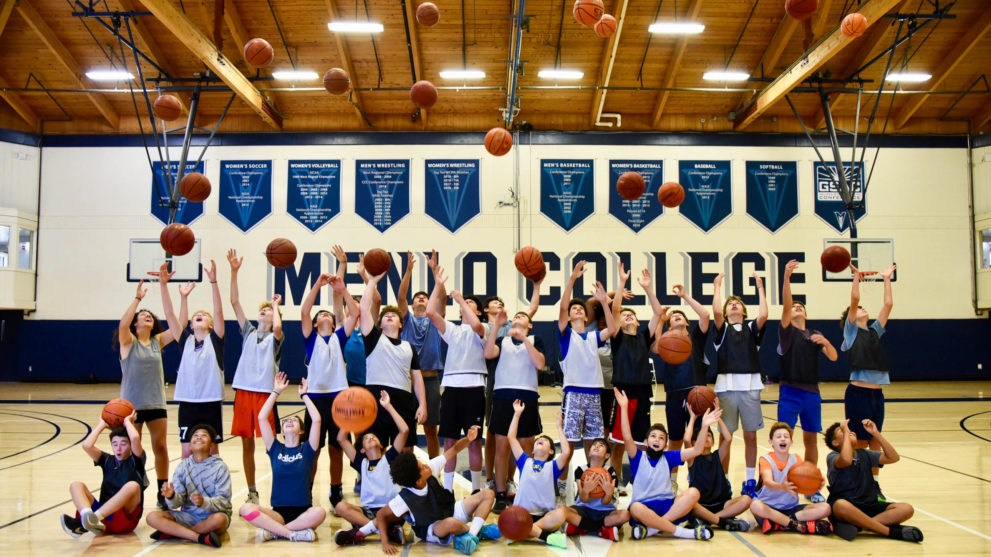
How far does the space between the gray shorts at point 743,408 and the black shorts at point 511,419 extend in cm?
171

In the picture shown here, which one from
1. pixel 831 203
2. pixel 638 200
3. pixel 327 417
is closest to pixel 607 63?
pixel 638 200

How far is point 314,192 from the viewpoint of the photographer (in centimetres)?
1547

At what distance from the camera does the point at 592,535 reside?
4711 millimetres

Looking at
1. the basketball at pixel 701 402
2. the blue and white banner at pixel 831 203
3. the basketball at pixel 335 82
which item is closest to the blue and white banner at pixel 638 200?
the blue and white banner at pixel 831 203

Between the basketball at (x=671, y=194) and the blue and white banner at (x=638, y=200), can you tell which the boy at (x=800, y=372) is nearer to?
the basketball at (x=671, y=194)

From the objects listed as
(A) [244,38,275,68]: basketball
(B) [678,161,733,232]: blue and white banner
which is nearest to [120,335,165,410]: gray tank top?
(A) [244,38,275,68]: basketball

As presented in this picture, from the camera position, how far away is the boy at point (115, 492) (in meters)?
4.51

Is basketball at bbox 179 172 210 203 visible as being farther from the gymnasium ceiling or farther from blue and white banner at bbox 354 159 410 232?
blue and white banner at bbox 354 159 410 232

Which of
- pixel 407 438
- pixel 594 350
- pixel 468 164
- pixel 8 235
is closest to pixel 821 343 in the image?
pixel 594 350

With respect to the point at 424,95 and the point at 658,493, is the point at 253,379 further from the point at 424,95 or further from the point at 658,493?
the point at 424,95

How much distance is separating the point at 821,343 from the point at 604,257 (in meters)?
9.55

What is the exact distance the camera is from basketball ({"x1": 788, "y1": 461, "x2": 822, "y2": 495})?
4.74m

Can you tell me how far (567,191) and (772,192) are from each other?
15.9 feet

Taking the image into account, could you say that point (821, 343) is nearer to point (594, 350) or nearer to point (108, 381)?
point (594, 350)
